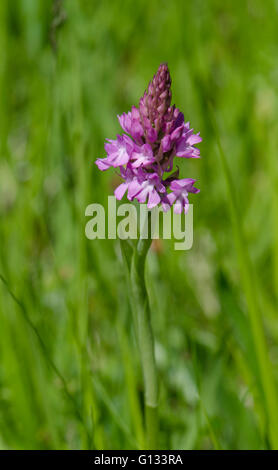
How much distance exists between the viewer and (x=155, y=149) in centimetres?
A: 91

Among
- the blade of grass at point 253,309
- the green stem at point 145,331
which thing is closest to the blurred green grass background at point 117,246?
the blade of grass at point 253,309

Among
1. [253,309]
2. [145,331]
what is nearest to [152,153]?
[145,331]

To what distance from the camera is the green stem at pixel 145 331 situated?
0.95 meters

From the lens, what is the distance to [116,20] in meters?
3.11

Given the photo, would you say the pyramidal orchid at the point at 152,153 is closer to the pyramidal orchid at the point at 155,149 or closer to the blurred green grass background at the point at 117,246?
the pyramidal orchid at the point at 155,149

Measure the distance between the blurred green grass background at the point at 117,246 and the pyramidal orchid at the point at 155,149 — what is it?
0.88 ft

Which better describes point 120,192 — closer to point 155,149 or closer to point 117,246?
point 155,149

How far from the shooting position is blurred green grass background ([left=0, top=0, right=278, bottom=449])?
1380 mm

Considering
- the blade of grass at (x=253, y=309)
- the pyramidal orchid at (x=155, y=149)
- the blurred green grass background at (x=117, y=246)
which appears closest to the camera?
the pyramidal orchid at (x=155, y=149)

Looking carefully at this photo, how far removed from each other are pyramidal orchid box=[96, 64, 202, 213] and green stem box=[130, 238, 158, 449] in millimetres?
91

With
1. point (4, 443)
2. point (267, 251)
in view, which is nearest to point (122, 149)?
point (4, 443)

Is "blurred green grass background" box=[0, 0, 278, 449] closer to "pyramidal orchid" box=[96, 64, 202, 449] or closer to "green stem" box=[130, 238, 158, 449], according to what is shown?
"green stem" box=[130, 238, 158, 449]

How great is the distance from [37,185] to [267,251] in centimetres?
100

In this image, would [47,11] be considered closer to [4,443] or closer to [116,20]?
[116,20]
